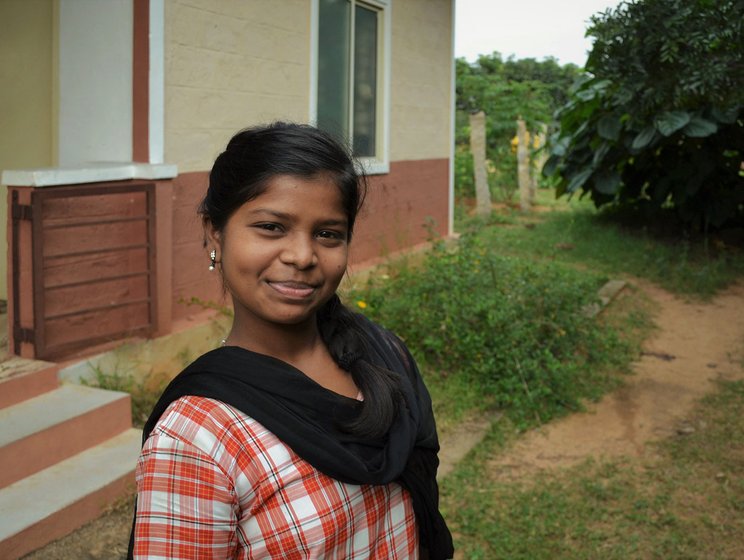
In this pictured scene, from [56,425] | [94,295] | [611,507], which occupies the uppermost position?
[94,295]

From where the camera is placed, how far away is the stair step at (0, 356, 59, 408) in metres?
4.20

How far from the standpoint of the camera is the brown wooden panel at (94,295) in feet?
15.0

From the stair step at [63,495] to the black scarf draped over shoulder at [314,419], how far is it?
2.41 m

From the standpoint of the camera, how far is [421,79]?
895 cm

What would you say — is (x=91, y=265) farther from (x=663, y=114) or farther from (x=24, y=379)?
(x=663, y=114)

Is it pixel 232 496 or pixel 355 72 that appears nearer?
pixel 232 496

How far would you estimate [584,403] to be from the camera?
5711 mm

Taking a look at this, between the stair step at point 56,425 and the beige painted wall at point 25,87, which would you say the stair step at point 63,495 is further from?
the beige painted wall at point 25,87

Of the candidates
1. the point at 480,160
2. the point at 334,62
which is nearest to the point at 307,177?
the point at 334,62

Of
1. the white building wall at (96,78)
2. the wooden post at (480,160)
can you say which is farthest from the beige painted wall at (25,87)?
the wooden post at (480,160)

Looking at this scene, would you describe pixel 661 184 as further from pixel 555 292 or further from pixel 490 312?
pixel 490 312

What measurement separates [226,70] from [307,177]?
458 centimetres

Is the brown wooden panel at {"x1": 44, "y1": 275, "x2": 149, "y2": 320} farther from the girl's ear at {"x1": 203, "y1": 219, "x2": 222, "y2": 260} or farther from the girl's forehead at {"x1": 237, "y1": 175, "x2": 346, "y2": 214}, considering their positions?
the girl's forehead at {"x1": 237, "y1": 175, "x2": 346, "y2": 214}

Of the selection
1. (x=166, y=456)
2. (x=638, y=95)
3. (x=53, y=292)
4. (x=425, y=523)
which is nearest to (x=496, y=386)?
(x=638, y=95)
